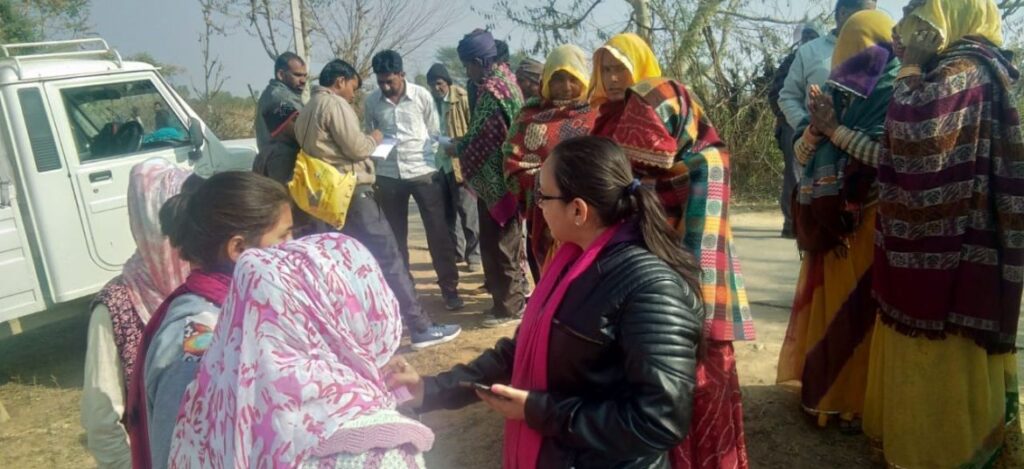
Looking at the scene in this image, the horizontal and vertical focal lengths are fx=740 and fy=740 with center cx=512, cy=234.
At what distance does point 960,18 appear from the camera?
92.1 inches

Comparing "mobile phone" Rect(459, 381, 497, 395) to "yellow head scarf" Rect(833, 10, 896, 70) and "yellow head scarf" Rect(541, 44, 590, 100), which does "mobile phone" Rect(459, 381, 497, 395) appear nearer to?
"yellow head scarf" Rect(833, 10, 896, 70)

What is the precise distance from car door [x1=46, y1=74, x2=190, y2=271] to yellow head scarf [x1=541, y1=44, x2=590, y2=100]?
293 cm

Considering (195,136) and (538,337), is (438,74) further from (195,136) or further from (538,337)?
(538,337)

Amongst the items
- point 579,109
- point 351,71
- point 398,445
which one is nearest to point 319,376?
point 398,445

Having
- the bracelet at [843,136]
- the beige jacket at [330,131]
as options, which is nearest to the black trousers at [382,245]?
the beige jacket at [330,131]

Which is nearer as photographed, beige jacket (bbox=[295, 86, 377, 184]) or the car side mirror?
beige jacket (bbox=[295, 86, 377, 184])

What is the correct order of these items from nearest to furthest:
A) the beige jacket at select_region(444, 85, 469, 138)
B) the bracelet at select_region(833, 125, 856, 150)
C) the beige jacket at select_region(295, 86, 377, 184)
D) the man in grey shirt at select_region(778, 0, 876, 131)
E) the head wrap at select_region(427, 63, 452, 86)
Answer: the bracelet at select_region(833, 125, 856, 150) < the beige jacket at select_region(295, 86, 377, 184) < the man in grey shirt at select_region(778, 0, 876, 131) < the beige jacket at select_region(444, 85, 469, 138) < the head wrap at select_region(427, 63, 452, 86)

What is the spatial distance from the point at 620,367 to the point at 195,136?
4592mm

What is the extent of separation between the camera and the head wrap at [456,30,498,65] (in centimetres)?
486

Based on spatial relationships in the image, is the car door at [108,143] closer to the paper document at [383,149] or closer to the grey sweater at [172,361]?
the paper document at [383,149]

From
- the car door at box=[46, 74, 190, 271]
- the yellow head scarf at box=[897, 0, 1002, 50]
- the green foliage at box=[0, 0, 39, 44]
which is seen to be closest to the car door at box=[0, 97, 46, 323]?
the car door at box=[46, 74, 190, 271]

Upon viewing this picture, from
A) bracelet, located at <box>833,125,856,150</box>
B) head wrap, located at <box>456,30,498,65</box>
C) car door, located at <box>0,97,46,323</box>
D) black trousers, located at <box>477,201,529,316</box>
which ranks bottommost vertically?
black trousers, located at <box>477,201,529,316</box>

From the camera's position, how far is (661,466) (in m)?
1.60

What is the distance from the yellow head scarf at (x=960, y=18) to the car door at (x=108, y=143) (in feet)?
15.1
